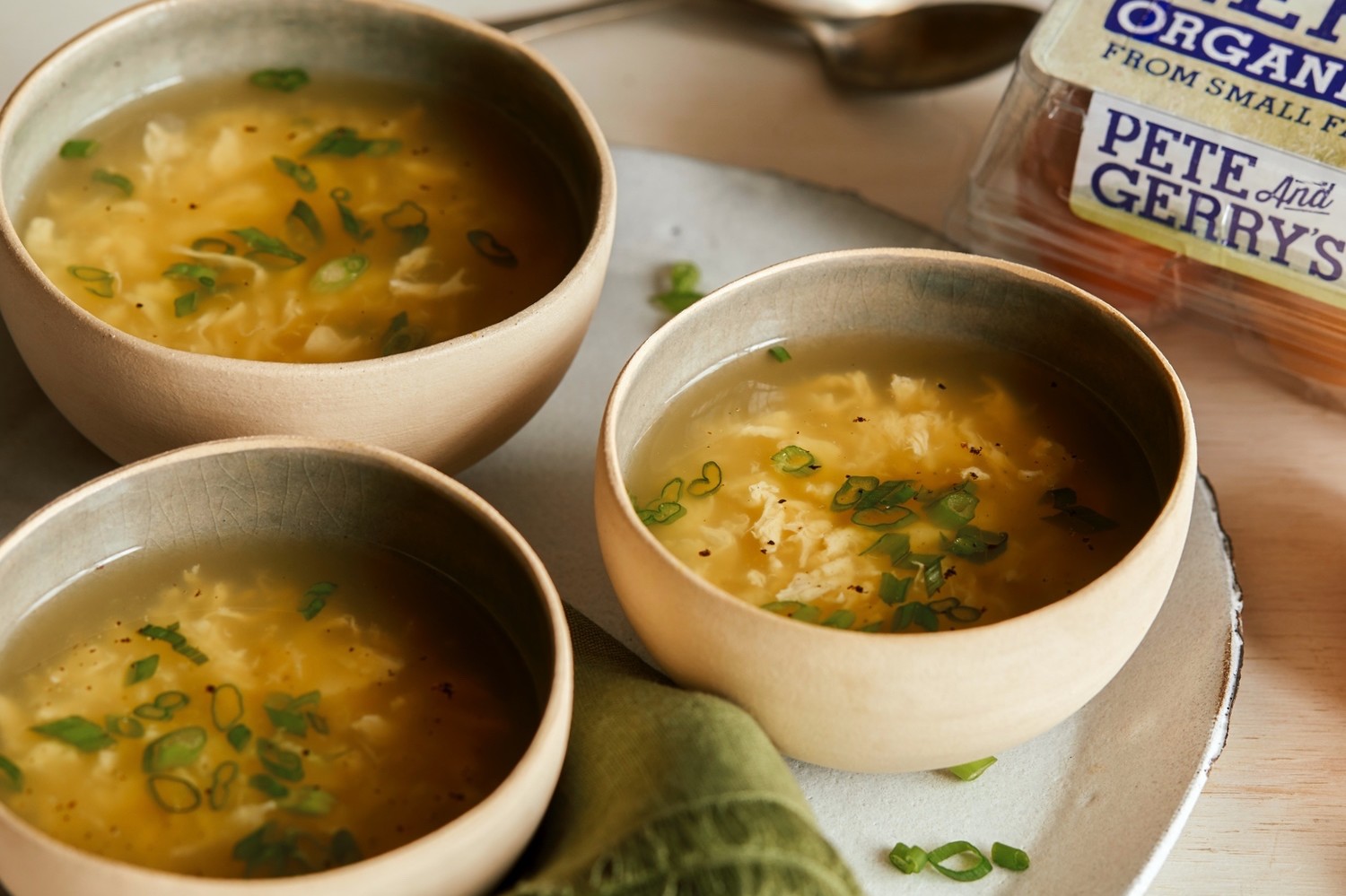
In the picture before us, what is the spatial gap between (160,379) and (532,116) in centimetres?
58

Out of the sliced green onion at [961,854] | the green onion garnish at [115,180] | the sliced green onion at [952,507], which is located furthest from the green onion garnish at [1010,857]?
the green onion garnish at [115,180]

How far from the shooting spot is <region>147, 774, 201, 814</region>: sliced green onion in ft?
3.84

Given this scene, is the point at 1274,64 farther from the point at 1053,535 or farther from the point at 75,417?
the point at 75,417

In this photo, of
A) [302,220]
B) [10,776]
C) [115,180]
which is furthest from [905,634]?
[115,180]

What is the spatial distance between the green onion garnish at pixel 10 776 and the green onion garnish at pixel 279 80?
0.90 m

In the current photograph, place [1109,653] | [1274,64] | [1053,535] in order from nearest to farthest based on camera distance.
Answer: [1109,653], [1053,535], [1274,64]

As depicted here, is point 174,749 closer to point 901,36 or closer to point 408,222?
point 408,222

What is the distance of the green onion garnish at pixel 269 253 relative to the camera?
160 cm

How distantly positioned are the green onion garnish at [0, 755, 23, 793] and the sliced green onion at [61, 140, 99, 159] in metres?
0.75

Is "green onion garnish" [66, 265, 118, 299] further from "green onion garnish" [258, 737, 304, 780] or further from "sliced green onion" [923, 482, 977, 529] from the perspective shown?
"sliced green onion" [923, 482, 977, 529]

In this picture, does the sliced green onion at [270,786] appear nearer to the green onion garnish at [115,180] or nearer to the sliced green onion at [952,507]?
the sliced green onion at [952,507]

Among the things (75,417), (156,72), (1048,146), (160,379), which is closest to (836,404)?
(1048,146)

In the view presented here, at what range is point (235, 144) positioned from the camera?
1.72 metres

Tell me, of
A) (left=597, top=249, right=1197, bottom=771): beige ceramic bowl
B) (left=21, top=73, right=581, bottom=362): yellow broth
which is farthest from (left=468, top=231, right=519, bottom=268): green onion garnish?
(left=597, top=249, right=1197, bottom=771): beige ceramic bowl
